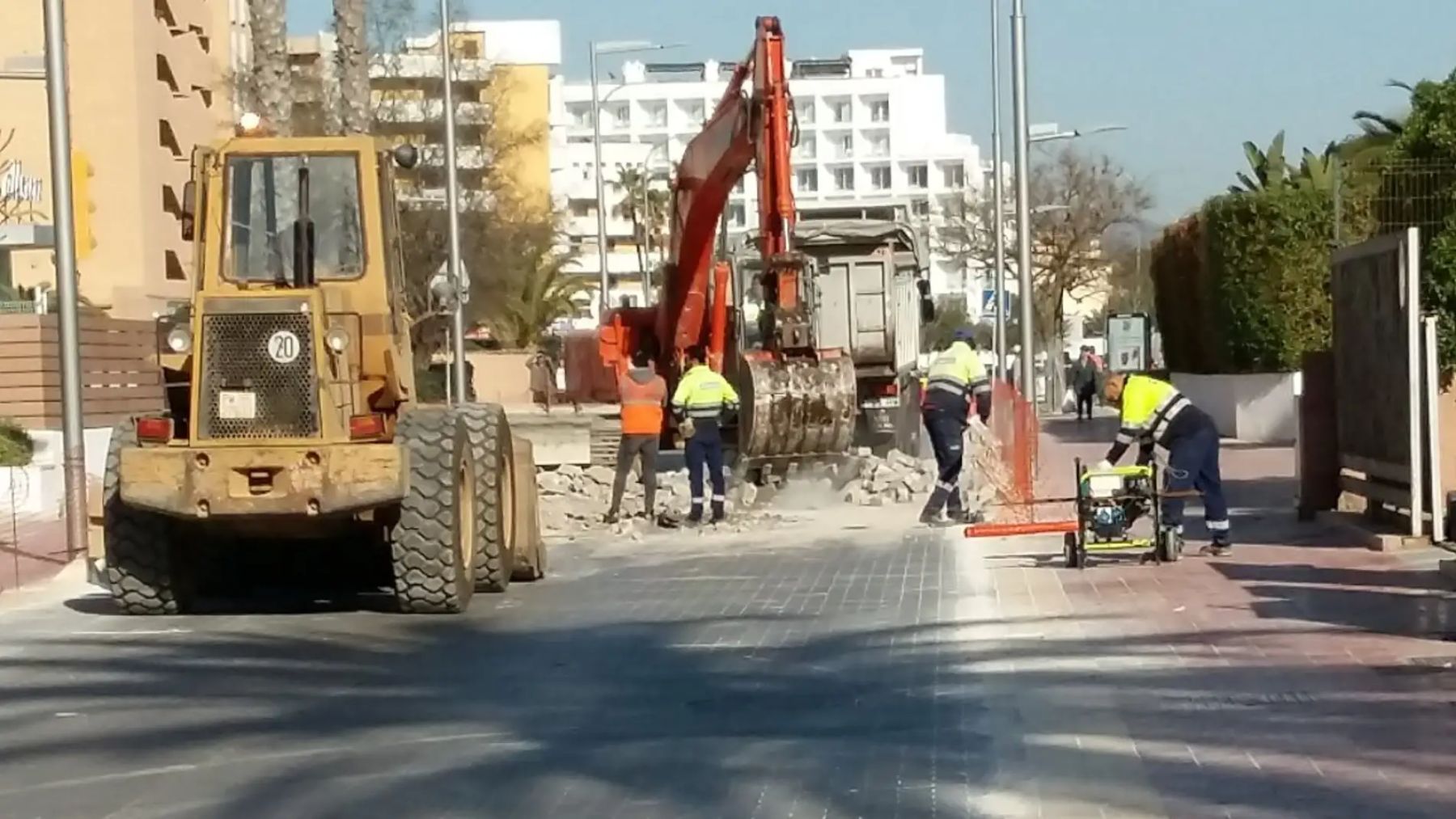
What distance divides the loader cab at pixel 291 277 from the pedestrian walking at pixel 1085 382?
32.4 meters

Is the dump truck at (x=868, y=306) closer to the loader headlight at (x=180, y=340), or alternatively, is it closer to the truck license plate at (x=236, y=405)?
the loader headlight at (x=180, y=340)

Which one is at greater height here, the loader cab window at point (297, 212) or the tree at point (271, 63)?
the tree at point (271, 63)

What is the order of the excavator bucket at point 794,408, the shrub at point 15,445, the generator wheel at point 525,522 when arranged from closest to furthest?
1. the generator wheel at point 525,522
2. the excavator bucket at point 794,408
3. the shrub at point 15,445

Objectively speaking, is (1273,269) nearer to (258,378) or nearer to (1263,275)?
(1263,275)

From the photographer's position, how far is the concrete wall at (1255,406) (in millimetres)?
32969

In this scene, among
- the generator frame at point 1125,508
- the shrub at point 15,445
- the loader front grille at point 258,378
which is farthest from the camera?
the shrub at point 15,445

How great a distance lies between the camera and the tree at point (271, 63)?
90.5 ft

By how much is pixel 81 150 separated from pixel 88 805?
49.0 m

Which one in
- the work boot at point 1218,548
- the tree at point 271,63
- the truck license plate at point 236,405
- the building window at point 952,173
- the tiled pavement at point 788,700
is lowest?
the tiled pavement at point 788,700

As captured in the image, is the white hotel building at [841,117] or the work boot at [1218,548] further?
the white hotel building at [841,117]

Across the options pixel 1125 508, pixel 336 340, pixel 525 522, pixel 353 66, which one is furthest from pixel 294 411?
pixel 353 66

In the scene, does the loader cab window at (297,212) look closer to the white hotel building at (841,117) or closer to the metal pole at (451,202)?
the metal pole at (451,202)

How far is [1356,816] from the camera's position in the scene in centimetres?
775

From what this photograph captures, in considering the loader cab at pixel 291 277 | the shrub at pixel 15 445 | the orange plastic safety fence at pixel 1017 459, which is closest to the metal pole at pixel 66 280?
the loader cab at pixel 291 277
